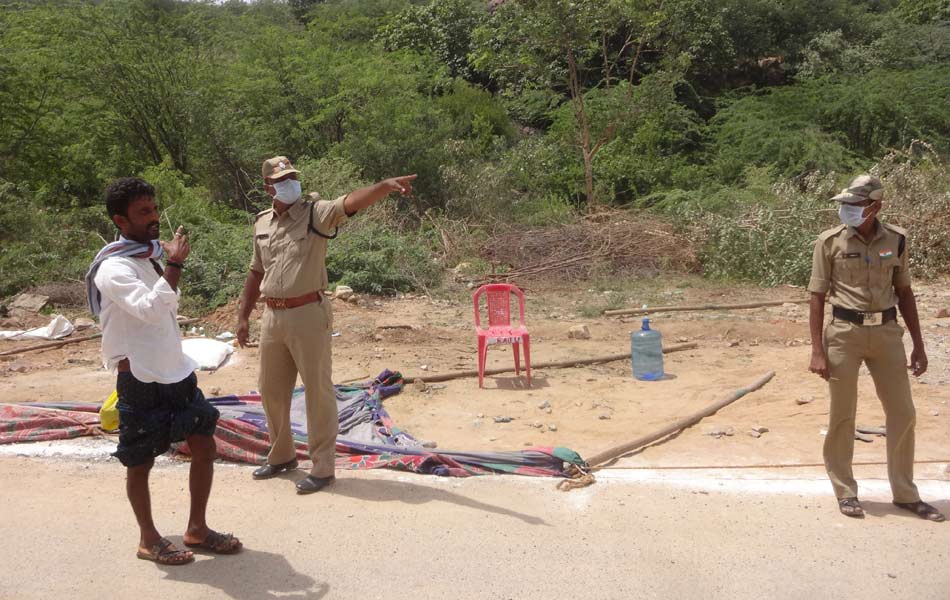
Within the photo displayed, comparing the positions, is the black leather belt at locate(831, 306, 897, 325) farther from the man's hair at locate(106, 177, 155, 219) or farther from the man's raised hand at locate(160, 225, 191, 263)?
the man's hair at locate(106, 177, 155, 219)

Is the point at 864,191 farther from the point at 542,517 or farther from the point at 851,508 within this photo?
the point at 542,517

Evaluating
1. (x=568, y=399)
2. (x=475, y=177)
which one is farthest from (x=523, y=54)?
(x=568, y=399)

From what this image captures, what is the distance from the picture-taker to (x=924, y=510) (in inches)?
174

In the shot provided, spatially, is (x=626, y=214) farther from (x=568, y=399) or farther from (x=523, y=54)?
(x=568, y=399)

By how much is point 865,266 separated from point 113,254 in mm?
3665

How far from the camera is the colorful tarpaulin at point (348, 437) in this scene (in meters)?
5.20

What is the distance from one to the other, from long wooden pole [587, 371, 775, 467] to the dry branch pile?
253 inches

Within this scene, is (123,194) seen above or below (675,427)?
above

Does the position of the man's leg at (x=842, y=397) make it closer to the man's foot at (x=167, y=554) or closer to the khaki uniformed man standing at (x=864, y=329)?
the khaki uniformed man standing at (x=864, y=329)

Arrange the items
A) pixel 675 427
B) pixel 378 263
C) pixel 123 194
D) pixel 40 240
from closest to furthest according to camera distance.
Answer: pixel 123 194 < pixel 675 427 < pixel 378 263 < pixel 40 240

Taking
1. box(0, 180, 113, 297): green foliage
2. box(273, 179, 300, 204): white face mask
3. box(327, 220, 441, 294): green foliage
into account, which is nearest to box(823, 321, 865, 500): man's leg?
box(273, 179, 300, 204): white face mask

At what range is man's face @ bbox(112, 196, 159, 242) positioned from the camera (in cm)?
386

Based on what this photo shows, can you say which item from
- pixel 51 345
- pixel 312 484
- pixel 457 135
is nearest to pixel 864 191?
pixel 312 484

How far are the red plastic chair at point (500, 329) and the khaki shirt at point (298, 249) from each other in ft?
10.1
